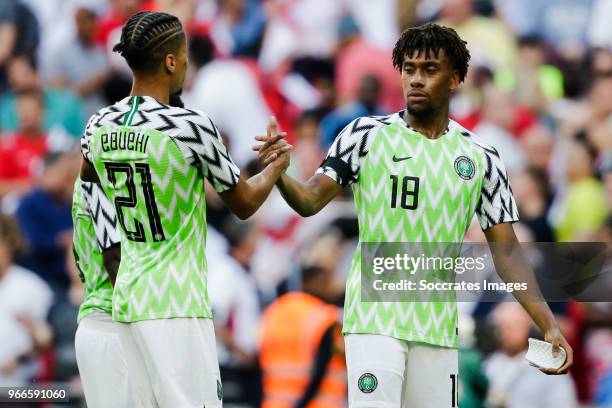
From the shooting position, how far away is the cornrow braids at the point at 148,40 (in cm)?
673

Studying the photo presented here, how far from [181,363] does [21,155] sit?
20.2 ft

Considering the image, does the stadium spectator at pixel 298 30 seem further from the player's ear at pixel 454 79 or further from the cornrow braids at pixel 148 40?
the cornrow braids at pixel 148 40

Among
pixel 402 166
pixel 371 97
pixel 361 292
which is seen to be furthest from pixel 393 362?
pixel 371 97

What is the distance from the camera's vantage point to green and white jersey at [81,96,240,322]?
6.65 meters

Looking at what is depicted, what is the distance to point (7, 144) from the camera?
1244 cm

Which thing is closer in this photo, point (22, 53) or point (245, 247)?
point (245, 247)

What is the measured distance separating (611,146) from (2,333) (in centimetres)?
558

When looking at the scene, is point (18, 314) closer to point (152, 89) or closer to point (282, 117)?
point (282, 117)

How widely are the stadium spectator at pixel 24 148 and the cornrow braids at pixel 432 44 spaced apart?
18.1ft

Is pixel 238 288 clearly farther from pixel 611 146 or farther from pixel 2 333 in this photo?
pixel 611 146

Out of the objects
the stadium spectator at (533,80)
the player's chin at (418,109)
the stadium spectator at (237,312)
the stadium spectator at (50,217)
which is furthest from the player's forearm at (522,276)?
the stadium spectator at (533,80)

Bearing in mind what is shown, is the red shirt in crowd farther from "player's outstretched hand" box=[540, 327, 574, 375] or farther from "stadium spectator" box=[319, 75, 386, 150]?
"player's outstretched hand" box=[540, 327, 574, 375]

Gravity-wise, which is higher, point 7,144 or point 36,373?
point 7,144

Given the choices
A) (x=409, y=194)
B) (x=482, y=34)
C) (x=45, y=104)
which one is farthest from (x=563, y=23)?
(x=409, y=194)
